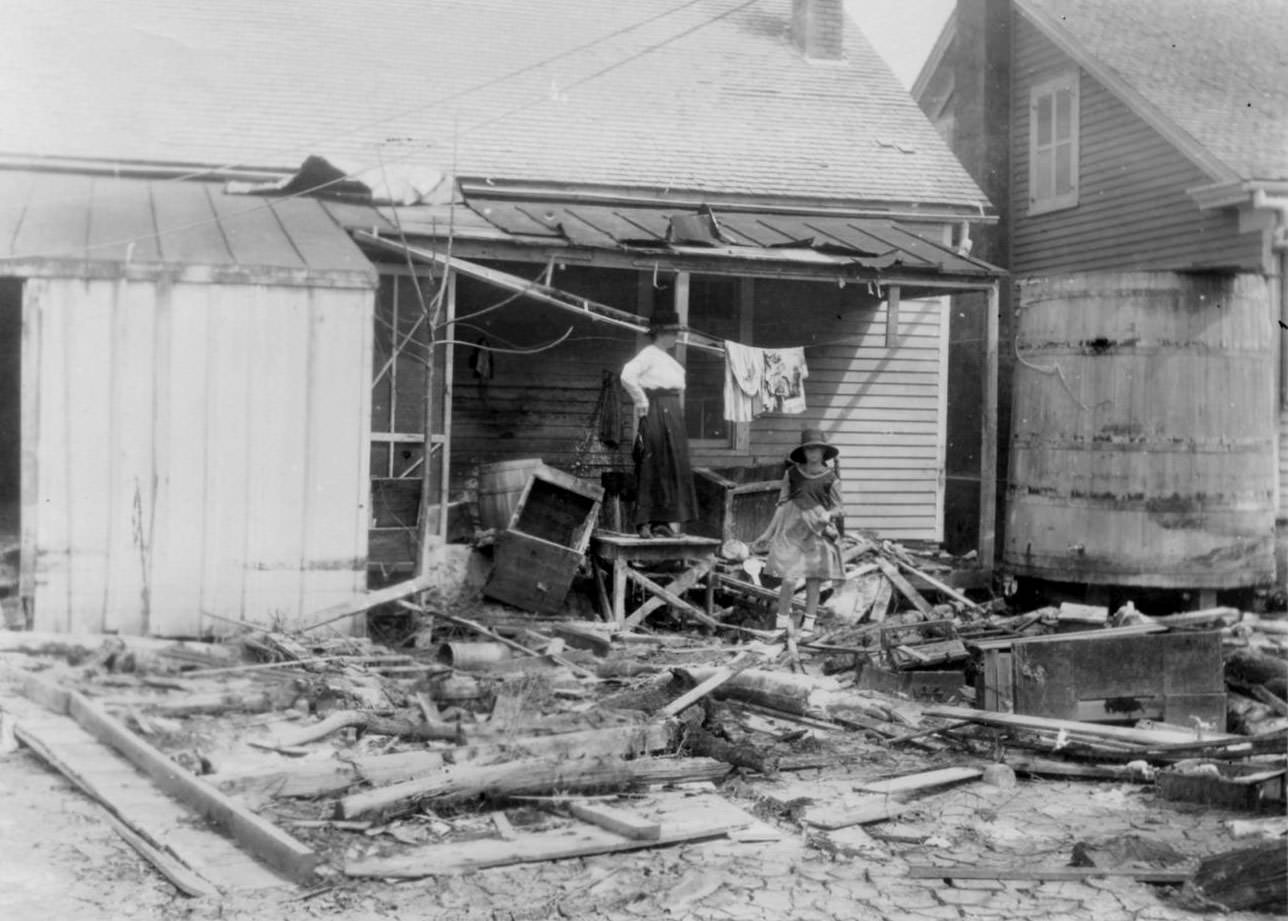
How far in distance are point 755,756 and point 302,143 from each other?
30.3 ft

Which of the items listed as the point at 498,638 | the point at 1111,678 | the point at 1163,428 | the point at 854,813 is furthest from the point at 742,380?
the point at 854,813

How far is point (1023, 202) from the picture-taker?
60.6ft

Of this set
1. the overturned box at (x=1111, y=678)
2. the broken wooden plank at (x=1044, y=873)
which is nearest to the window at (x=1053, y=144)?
the overturned box at (x=1111, y=678)

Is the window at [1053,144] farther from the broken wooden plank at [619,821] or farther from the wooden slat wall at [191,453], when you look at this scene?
the broken wooden plank at [619,821]

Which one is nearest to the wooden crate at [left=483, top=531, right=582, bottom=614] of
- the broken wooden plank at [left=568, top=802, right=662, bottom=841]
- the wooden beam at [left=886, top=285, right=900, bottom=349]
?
the wooden beam at [left=886, top=285, right=900, bottom=349]

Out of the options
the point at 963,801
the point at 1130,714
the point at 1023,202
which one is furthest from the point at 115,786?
the point at 1023,202

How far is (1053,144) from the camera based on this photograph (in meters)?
18.0

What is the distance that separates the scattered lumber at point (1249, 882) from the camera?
15.7ft

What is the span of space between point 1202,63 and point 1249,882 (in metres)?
14.2

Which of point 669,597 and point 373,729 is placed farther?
point 669,597

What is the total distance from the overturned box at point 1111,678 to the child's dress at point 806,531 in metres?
2.89

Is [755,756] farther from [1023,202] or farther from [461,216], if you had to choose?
[1023,202]

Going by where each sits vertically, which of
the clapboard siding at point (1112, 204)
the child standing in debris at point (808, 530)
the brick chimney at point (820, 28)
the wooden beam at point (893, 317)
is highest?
the brick chimney at point (820, 28)

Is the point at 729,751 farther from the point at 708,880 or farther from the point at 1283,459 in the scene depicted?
the point at 1283,459
